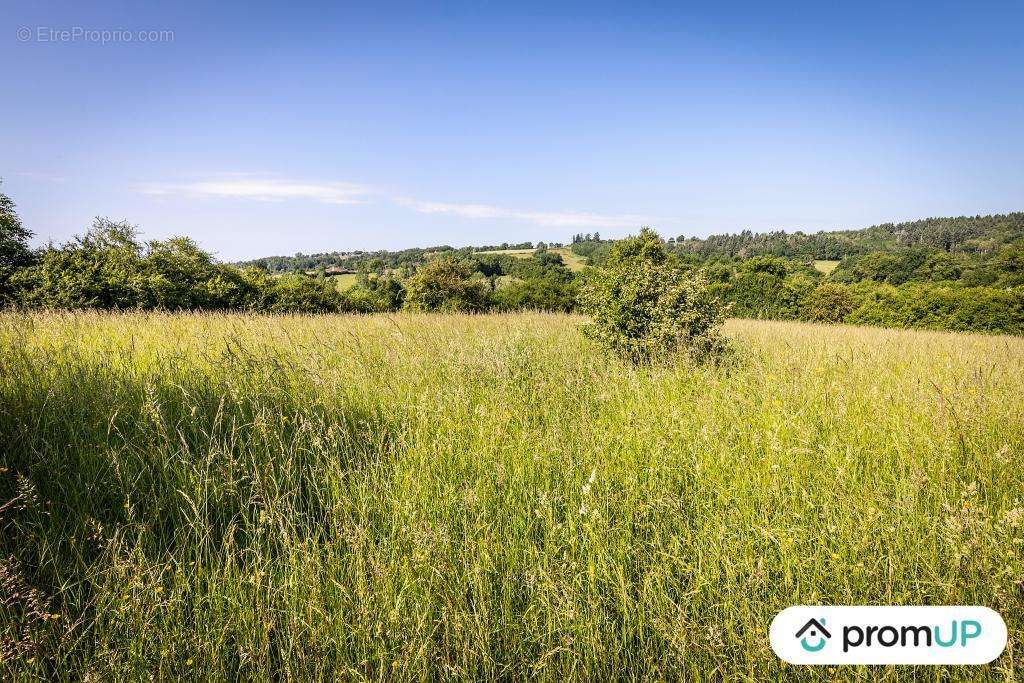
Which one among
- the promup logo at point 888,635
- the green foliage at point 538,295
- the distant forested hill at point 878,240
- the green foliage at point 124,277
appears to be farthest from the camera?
the distant forested hill at point 878,240

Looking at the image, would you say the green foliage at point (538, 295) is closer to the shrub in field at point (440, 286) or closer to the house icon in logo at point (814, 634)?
the shrub in field at point (440, 286)

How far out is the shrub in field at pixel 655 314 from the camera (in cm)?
601

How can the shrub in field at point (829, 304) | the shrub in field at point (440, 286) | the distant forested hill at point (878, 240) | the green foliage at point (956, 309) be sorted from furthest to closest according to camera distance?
the distant forested hill at point (878, 240)
the shrub in field at point (829, 304)
the shrub in field at point (440, 286)
the green foliage at point (956, 309)

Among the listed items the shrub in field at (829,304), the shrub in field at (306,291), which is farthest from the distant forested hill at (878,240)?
the shrub in field at (306,291)

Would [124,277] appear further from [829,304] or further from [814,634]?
[829,304]

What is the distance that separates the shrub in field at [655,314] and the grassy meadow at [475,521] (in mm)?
1489

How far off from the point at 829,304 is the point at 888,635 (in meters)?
44.1

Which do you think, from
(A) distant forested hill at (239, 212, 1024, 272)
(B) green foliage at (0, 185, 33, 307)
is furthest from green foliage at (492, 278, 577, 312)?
(B) green foliage at (0, 185, 33, 307)

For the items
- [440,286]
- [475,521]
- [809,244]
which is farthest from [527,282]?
[809,244]

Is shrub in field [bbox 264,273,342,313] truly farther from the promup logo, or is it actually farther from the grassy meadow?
the promup logo

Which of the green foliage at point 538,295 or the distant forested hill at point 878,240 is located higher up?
the distant forested hill at point 878,240

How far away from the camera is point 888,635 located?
168 centimetres

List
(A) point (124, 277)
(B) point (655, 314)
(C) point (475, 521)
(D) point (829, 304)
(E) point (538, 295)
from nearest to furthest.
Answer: (C) point (475, 521) → (B) point (655, 314) → (A) point (124, 277) → (D) point (829, 304) → (E) point (538, 295)

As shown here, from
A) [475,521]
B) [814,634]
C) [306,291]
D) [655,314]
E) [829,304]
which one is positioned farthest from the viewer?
[306,291]
